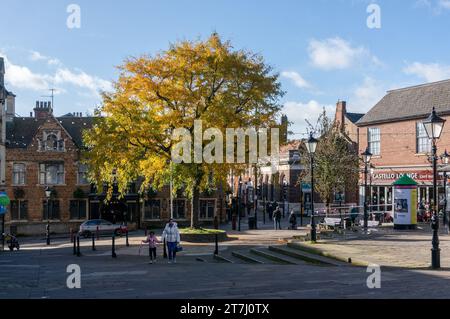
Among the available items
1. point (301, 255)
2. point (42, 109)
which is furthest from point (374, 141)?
point (42, 109)

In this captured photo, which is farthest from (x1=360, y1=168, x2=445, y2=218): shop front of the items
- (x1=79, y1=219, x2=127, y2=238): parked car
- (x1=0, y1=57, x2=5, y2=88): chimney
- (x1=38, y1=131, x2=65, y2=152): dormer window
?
(x1=0, y1=57, x2=5, y2=88): chimney

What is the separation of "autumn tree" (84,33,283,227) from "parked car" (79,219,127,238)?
10686 mm

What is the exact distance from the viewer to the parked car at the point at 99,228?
3950cm

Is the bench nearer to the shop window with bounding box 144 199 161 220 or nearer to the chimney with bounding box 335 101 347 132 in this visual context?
the shop window with bounding box 144 199 161 220

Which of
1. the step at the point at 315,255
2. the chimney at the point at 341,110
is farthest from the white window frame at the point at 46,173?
the step at the point at 315,255

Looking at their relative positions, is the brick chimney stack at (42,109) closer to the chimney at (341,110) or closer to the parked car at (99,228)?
the parked car at (99,228)

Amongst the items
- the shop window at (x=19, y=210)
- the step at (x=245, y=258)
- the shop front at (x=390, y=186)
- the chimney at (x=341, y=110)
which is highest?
the chimney at (x=341, y=110)

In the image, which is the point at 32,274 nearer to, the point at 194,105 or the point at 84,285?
the point at 84,285

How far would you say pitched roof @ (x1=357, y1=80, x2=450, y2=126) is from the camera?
1515 inches

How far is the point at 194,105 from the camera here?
→ 29281 mm

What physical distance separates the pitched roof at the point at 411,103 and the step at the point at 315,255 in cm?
2079

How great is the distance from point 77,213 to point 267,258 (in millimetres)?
28515

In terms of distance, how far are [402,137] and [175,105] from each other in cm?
1912
